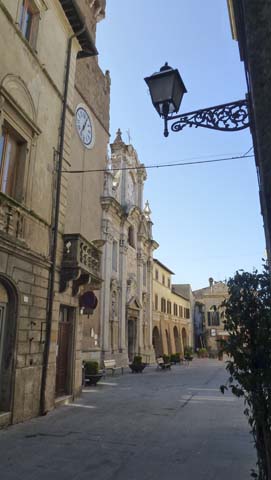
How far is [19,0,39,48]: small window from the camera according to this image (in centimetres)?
1003

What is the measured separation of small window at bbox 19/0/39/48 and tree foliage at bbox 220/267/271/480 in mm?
9044

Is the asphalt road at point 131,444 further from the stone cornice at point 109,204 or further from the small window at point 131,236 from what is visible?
the small window at point 131,236

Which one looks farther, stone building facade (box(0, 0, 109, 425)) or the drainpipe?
the drainpipe

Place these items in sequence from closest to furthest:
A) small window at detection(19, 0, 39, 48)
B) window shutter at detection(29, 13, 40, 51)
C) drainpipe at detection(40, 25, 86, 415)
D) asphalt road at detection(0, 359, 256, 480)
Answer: asphalt road at detection(0, 359, 256, 480), drainpipe at detection(40, 25, 86, 415), small window at detection(19, 0, 39, 48), window shutter at detection(29, 13, 40, 51)

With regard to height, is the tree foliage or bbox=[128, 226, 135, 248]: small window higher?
bbox=[128, 226, 135, 248]: small window

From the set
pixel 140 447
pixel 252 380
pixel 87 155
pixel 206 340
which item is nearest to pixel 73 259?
pixel 140 447

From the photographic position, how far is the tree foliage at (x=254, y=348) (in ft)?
12.5

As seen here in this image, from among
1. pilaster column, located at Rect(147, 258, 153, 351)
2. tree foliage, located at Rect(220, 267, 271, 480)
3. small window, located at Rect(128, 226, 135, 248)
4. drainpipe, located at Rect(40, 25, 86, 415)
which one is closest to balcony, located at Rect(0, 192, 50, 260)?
drainpipe, located at Rect(40, 25, 86, 415)

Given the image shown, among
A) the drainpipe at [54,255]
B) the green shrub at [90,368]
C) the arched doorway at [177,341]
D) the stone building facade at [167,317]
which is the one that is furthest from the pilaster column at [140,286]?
the drainpipe at [54,255]

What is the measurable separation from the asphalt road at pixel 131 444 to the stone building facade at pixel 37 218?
1025 mm

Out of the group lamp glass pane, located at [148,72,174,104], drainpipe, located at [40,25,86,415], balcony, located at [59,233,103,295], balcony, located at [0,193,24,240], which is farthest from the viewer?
balcony, located at [59,233,103,295]

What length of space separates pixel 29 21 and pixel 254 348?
1031 centimetres

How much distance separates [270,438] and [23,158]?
796cm

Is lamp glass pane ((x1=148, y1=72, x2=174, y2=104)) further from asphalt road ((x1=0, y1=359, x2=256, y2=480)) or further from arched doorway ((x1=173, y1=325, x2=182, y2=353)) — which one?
arched doorway ((x1=173, y1=325, x2=182, y2=353))
